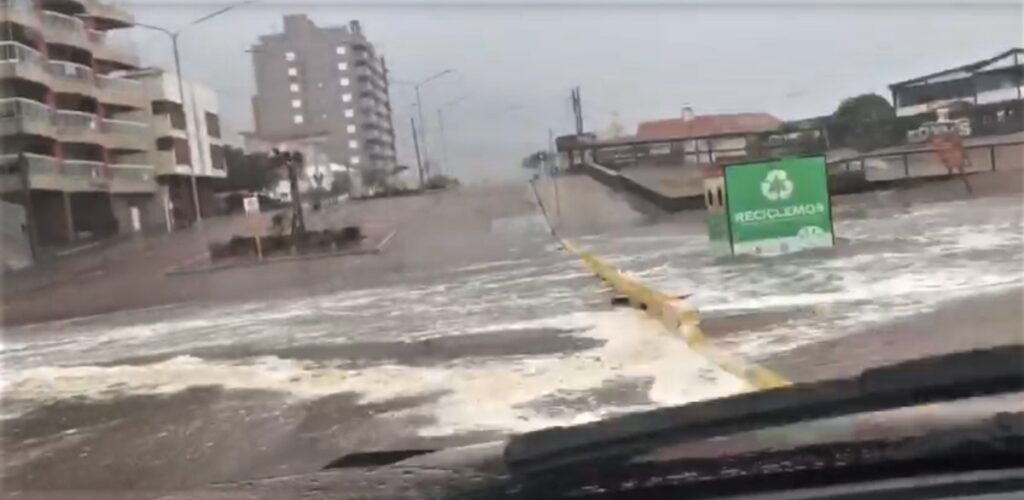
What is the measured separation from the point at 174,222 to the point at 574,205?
1.20 metres

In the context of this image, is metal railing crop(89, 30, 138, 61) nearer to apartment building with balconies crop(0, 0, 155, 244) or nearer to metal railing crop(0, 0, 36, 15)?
apartment building with balconies crop(0, 0, 155, 244)

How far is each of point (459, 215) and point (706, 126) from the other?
86cm

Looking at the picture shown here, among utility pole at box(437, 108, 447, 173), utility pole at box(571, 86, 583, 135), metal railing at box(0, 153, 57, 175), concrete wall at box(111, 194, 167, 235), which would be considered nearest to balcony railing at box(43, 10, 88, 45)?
metal railing at box(0, 153, 57, 175)

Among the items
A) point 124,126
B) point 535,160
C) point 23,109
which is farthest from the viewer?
point 535,160

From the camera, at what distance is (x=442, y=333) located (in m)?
3.24

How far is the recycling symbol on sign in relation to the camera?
12.4 ft

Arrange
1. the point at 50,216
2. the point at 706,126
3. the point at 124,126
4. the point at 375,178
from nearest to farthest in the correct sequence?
the point at 50,216
the point at 124,126
the point at 375,178
the point at 706,126

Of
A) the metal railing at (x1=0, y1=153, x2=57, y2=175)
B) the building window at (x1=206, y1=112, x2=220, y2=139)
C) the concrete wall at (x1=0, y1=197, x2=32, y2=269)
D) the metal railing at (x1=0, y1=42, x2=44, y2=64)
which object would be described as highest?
the metal railing at (x1=0, y1=42, x2=44, y2=64)

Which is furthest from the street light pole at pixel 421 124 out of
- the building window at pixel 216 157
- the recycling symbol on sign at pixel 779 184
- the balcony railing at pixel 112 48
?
the recycling symbol on sign at pixel 779 184

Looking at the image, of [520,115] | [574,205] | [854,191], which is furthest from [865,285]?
[520,115]

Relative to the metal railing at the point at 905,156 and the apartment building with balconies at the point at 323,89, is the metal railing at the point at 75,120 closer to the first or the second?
the apartment building with balconies at the point at 323,89

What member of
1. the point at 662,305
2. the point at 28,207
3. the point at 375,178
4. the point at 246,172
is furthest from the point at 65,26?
the point at 662,305

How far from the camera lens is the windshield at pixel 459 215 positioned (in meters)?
2.86

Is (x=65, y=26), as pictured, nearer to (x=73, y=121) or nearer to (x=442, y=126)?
(x=73, y=121)
